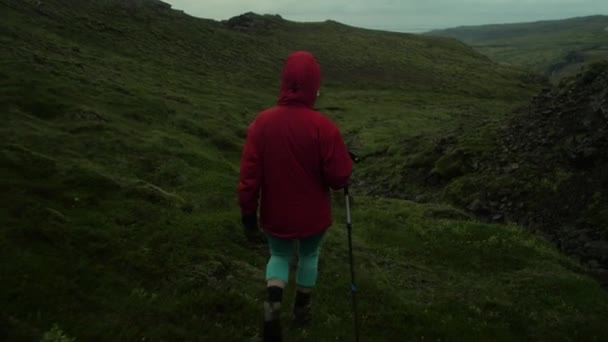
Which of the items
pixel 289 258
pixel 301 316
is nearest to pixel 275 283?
pixel 289 258

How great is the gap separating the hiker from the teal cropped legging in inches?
0.6

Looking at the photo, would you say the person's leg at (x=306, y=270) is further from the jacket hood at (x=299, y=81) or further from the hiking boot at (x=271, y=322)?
the jacket hood at (x=299, y=81)

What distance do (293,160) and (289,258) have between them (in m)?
1.59

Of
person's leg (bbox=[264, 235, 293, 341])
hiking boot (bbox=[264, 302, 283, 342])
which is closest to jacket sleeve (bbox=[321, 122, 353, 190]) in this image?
person's leg (bbox=[264, 235, 293, 341])

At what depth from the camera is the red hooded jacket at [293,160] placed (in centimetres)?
753

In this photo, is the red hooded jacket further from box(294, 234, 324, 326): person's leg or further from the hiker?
box(294, 234, 324, 326): person's leg

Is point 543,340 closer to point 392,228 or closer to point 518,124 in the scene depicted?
point 392,228

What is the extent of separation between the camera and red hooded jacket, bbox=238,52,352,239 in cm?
753

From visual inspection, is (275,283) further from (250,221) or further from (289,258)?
(250,221)

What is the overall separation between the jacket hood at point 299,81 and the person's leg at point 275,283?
206 cm

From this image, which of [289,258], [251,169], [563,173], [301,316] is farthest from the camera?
[563,173]

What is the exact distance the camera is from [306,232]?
25.4 ft

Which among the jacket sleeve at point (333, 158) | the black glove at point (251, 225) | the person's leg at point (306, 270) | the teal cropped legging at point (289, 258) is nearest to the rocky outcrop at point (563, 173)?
the person's leg at point (306, 270)

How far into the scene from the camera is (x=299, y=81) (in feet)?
25.0
